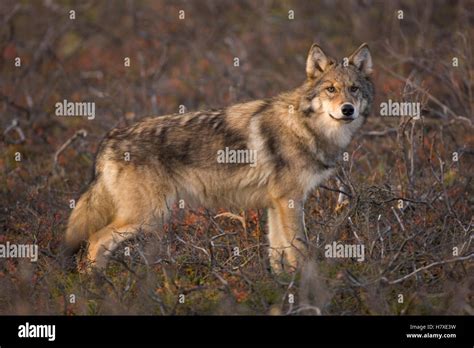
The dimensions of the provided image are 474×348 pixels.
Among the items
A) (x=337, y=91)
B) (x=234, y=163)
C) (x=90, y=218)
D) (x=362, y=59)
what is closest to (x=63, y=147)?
(x=90, y=218)

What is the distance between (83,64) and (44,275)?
9606 mm

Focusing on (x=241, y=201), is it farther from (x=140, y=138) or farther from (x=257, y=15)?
(x=257, y=15)

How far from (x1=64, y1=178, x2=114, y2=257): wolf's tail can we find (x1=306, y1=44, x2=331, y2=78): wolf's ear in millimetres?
2444

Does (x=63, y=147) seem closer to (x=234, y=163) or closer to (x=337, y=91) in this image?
(x=234, y=163)

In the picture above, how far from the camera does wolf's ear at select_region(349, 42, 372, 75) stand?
7.70 m

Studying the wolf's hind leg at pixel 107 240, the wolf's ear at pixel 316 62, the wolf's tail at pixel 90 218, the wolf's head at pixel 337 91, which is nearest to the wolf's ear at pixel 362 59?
the wolf's head at pixel 337 91

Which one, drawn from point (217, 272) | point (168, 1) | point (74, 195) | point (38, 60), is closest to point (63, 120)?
point (38, 60)

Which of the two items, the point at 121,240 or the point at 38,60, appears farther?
the point at 38,60

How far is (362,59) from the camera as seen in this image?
7.73 metres

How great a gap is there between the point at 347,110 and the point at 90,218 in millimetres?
2842

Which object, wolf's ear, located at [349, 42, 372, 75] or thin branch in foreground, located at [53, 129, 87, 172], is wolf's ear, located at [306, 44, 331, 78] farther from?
thin branch in foreground, located at [53, 129, 87, 172]

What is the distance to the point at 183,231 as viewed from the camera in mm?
8047

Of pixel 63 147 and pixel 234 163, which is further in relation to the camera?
pixel 63 147

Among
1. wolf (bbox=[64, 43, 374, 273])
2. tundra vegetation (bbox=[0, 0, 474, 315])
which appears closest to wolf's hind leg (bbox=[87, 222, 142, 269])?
wolf (bbox=[64, 43, 374, 273])
